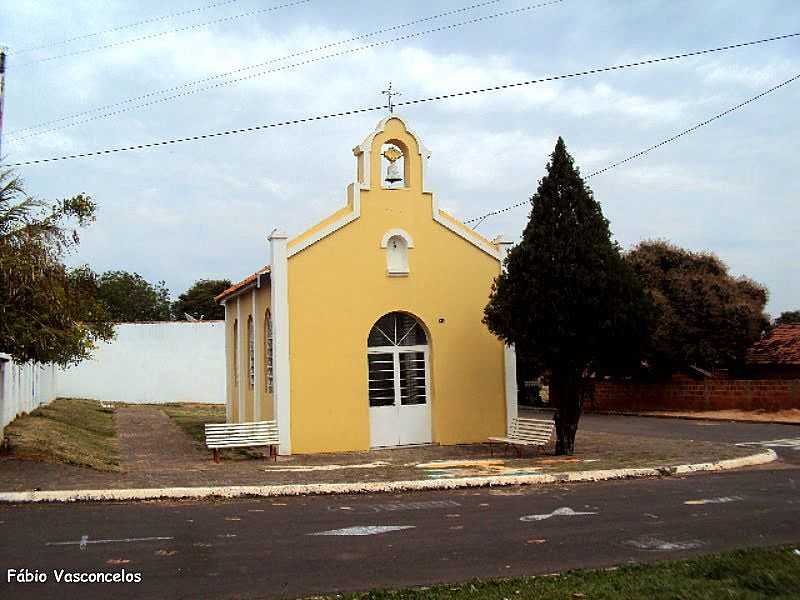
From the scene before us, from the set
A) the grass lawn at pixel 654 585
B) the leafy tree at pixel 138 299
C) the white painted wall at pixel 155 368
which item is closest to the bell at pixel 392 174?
the grass lawn at pixel 654 585

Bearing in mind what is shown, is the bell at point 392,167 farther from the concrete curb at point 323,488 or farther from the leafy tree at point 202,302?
the leafy tree at point 202,302

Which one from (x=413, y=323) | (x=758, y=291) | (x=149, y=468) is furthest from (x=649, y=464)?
(x=758, y=291)

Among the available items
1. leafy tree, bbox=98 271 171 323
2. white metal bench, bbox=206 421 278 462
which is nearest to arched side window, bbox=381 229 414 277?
white metal bench, bbox=206 421 278 462

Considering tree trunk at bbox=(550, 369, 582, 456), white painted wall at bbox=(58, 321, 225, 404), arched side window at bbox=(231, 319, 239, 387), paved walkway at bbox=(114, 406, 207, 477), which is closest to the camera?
paved walkway at bbox=(114, 406, 207, 477)

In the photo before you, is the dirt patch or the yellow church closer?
the yellow church

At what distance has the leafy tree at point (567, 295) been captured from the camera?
16234mm

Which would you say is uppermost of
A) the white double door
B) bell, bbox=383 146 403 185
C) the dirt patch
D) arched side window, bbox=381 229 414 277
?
bell, bbox=383 146 403 185

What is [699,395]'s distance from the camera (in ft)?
109

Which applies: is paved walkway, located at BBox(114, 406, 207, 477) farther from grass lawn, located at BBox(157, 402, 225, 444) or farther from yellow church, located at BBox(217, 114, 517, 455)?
yellow church, located at BBox(217, 114, 517, 455)

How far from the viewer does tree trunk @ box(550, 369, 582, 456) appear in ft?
56.3

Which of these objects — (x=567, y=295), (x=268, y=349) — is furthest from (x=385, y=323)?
(x=567, y=295)

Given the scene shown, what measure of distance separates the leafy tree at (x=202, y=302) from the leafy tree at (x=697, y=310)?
49219mm

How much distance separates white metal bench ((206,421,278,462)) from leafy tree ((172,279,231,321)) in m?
59.5

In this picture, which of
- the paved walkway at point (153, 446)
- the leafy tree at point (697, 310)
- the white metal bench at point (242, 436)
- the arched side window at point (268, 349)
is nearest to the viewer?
the paved walkway at point (153, 446)
